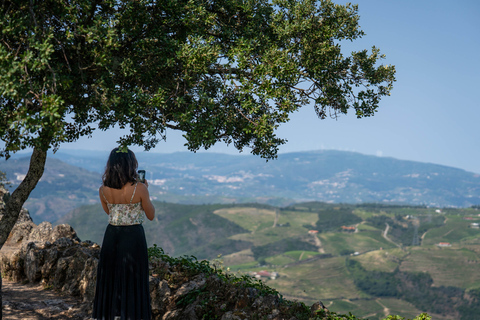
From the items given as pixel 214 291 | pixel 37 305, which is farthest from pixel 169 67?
pixel 37 305

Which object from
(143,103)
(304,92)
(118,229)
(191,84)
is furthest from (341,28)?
(118,229)

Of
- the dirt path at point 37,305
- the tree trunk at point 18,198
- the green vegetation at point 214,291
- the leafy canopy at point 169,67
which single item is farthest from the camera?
the dirt path at point 37,305

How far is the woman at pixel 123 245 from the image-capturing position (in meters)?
7.88

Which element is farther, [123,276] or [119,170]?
[123,276]

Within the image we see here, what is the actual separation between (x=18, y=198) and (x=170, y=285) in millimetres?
4901

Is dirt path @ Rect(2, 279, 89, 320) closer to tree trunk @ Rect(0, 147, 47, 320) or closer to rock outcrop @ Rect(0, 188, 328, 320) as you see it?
rock outcrop @ Rect(0, 188, 328, 320)

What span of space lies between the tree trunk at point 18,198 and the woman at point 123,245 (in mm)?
3426

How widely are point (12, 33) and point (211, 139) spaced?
4.33m

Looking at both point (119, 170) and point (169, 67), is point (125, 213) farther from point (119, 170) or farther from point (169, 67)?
point (169, 67)

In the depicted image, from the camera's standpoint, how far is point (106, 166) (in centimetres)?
796

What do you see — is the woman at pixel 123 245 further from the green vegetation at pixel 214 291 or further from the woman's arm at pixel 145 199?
the green vegetation at pixel 214 291

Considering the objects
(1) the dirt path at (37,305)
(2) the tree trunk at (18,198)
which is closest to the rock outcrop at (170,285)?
(1) the dirt path at (37,305)

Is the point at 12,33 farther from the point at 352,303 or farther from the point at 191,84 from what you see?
the point at 352,303

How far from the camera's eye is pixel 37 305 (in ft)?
42.3
